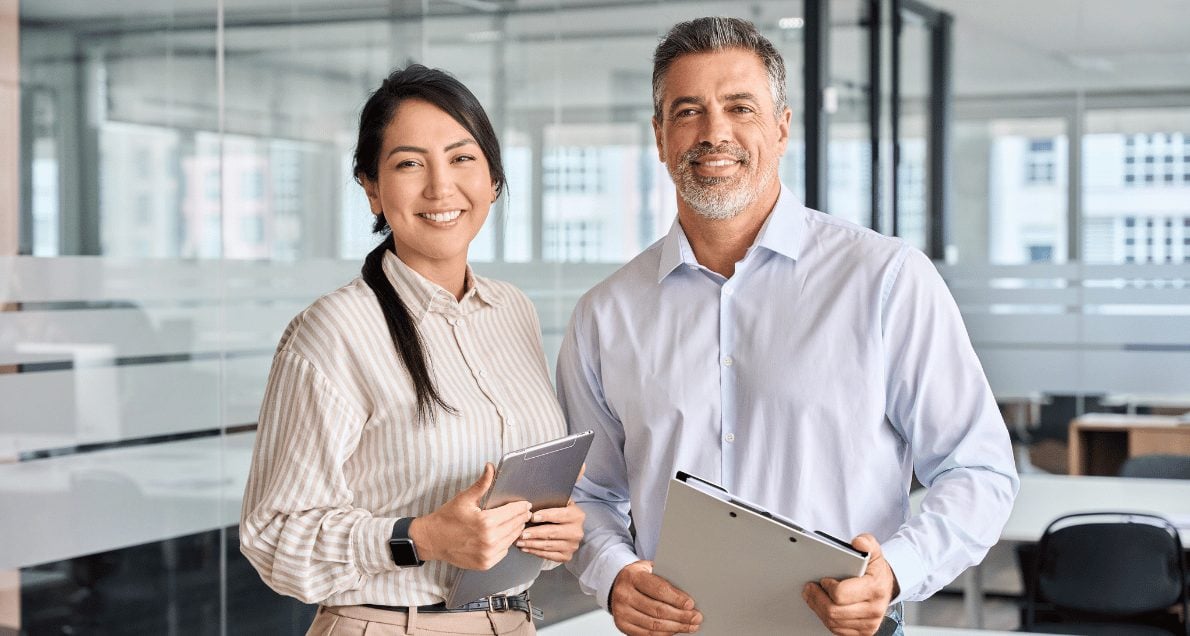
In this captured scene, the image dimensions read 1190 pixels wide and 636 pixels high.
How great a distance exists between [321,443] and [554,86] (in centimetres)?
411

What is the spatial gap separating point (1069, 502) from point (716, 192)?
356 cm

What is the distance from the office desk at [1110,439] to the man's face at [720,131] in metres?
5.79

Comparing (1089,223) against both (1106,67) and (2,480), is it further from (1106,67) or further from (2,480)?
(2,480)

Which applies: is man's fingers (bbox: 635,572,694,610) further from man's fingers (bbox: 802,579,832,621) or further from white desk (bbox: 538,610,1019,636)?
white desk (bbox: 538,610,1019,636)

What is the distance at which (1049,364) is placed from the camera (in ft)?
25.0

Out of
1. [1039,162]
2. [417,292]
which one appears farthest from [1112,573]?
[1039,162]

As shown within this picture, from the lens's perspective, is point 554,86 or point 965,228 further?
point 965,228

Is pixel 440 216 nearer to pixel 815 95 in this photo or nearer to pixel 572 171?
pixel 572 171

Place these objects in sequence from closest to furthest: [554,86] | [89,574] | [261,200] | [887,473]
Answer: [887,473]
[89,574]
[261,200]
[554,86]

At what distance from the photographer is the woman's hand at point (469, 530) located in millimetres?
1744

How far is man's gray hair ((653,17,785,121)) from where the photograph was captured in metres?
2.00

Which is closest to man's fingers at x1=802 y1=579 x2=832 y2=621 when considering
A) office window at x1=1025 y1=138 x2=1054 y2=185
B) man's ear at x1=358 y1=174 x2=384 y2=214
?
man's ear at x1=358 y1=174 x2=384 y2=214

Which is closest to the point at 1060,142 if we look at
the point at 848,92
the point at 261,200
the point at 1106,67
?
the point at 1106,67

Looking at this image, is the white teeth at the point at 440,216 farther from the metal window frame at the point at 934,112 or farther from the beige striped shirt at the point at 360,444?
the metal window frame at the point at 934,112
